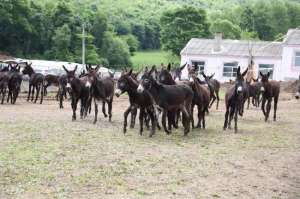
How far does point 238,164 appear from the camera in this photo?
13133mm

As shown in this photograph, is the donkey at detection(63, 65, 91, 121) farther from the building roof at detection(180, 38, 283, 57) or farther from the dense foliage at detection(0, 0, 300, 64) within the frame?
the dense foliage at detection(0, 0, 300, 64)

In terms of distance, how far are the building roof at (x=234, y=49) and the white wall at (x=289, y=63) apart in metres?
3.35

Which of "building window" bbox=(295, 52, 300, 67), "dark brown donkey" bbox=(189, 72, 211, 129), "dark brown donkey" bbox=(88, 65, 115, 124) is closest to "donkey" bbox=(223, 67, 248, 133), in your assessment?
"dark brown donkey" bbox=(189, 72, 211, 129)

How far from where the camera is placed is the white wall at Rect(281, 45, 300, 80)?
60.6 m

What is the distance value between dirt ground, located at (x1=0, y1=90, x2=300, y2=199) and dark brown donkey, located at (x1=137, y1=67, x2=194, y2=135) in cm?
77

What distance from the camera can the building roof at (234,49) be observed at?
65.3 m

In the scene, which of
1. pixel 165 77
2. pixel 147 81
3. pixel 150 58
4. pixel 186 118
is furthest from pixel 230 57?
pixel 150 58

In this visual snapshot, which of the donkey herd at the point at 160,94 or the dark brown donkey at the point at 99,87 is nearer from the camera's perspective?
the donkey herd at the point at 160,94

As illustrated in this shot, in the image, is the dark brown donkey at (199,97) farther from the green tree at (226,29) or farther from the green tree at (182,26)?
the green tree at (226,29)

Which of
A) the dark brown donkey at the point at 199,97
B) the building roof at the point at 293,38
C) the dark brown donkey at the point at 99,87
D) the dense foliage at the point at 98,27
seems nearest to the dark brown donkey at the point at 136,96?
the dark brown donkey at the point at 199,97

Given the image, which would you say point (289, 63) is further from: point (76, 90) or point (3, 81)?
point (76, 90)

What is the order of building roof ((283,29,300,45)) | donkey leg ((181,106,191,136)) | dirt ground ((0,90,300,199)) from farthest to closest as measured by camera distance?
building roof ((283,29,300,45))
donkey leg ((181,106,191,136))
dirt ground ((0,90,300,199))

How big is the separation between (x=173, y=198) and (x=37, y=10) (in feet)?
260

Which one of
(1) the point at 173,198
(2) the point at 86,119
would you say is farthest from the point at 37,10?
(1) the point at 173,198
